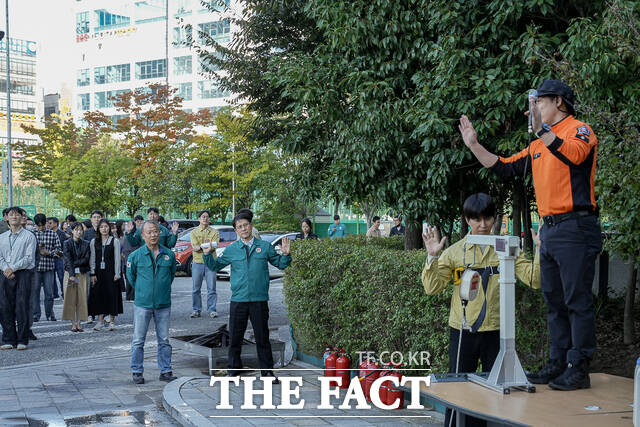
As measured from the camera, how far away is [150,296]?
8.92 metres

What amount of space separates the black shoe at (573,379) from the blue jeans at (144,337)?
5.68 metres

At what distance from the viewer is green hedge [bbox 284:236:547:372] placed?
6.12 metres

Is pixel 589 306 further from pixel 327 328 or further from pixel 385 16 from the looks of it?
pixel 385 16

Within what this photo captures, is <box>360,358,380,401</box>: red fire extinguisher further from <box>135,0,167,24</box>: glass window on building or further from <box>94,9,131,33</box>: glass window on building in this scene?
<box>94,9,131,33</box>: glass window on building

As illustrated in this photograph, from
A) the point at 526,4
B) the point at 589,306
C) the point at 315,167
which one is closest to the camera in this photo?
the point at 589,306

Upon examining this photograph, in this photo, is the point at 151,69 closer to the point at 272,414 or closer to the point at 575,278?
the point at 272,414

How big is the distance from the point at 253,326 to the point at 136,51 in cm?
7316

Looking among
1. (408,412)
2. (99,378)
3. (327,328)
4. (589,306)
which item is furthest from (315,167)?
(589,306)

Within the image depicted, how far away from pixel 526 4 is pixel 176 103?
3759cm

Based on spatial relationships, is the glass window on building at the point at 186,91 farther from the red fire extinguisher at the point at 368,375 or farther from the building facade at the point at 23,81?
the red fire extinguisher at the point at 368,375

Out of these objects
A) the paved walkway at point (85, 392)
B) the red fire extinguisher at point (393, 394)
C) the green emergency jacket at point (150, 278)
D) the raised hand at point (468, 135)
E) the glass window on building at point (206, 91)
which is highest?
the glass window on building at point (206, 91)

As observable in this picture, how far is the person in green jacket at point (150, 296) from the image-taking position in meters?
8.91

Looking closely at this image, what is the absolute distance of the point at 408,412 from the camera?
7016 mm

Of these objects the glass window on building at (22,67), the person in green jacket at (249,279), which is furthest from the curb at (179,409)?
the glass window on building at (22,67)
